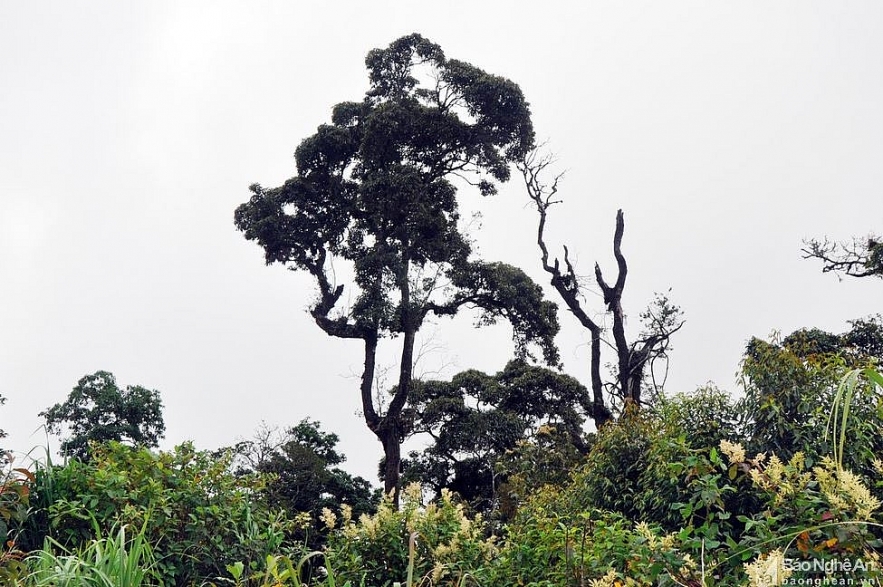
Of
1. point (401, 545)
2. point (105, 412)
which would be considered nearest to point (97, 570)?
point (401, 545)

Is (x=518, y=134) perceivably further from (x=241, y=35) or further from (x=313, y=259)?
(x=241, y=35)

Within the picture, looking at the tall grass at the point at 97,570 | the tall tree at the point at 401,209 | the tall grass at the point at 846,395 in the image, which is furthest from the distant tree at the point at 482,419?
the tall grass at the point at 846,395

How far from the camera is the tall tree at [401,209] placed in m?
13.2

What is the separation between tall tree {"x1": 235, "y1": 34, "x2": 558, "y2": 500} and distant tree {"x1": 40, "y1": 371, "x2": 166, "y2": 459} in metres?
4.79

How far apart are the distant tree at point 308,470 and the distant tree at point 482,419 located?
1.01m

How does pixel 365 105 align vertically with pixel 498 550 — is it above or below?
above

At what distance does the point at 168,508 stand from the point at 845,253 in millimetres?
12821

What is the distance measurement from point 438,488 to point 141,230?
23.5 ft

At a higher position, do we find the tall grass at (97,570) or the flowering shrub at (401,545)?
the flowering shrub at (401,545)

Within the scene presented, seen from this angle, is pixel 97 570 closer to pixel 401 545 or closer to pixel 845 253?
pixel 401 545

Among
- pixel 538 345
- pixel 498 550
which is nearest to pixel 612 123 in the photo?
pixel 538 345

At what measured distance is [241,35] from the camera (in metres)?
16.1

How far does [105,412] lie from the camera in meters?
16.4

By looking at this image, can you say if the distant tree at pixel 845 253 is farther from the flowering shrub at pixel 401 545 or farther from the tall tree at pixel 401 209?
the flowering shrub at pixel 401 545
